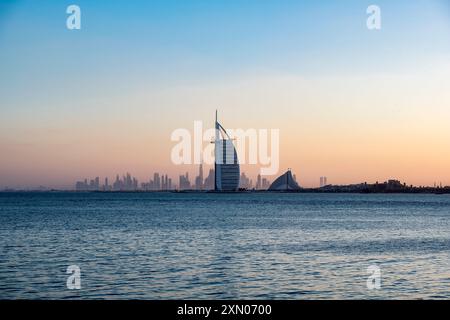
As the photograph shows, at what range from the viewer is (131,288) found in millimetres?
18672

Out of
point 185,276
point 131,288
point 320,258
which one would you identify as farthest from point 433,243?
point 131,288

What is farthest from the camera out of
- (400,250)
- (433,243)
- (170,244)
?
(433,243)

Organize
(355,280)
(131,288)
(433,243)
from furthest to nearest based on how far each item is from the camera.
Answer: (433,243)
(355,280)
(131,288)

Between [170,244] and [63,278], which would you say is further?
[170,244]

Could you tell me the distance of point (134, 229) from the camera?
45.5 m

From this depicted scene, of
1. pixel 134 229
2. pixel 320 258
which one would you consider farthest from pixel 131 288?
pixel 134 229
